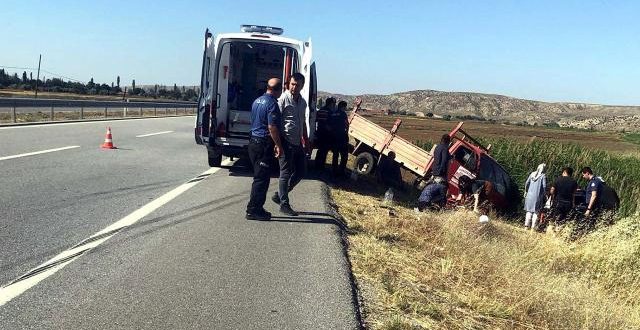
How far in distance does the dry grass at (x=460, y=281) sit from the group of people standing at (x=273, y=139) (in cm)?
113

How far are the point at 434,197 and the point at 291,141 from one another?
227 inches

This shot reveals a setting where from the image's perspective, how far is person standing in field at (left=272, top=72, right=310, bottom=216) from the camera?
273 inches

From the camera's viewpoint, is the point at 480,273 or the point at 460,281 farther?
the point at 480,273

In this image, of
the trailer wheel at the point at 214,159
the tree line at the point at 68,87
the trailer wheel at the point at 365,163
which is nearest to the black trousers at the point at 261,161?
the trailer wheel at the point at 214,159

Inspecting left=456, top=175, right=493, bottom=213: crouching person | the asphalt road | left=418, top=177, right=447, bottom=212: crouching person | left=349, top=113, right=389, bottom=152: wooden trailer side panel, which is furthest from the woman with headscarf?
the asphalt road

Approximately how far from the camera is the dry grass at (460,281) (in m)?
4.43

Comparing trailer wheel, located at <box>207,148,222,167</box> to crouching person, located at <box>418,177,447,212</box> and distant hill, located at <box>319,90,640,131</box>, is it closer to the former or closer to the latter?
crouching person, located at <box>418,177,447,212</box>

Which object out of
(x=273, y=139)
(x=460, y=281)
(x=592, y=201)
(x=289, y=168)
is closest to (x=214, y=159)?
(x=289, y=168)

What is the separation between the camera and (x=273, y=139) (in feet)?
21.7

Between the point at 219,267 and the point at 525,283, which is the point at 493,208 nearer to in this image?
the point at 525,283

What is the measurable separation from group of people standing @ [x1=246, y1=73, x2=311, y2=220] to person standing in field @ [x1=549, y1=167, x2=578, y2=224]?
9264mm

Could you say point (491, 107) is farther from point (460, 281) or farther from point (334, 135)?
point (460, 281)

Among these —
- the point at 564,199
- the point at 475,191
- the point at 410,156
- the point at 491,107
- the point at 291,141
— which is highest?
the point at 491,107

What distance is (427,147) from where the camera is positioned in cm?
2675
